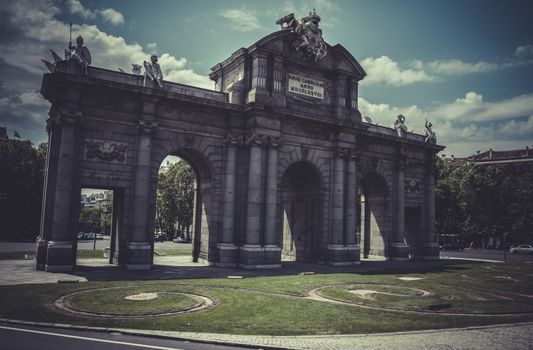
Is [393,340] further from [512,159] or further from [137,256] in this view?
[512,159]

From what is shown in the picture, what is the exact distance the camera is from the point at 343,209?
112ft

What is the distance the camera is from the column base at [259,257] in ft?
94.8

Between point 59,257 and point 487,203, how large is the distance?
69.6 meters

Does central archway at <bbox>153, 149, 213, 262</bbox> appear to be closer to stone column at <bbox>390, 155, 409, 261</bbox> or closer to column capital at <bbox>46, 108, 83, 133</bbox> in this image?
column capital at <bbox>46, 108, 83, 133</bbox>

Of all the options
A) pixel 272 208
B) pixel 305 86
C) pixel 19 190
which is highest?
pixel 305 86

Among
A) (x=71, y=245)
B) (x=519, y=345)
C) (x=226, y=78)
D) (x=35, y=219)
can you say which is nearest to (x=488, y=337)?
(x=519, y=345)

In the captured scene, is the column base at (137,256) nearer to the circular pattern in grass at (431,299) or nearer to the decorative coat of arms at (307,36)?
the circular pattern in grass at (431,299)

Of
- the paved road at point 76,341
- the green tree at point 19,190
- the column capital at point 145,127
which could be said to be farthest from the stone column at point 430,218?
the green tree at point 19,190

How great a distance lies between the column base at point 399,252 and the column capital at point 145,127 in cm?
2628

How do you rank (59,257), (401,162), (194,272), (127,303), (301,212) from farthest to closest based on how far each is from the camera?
(401,162) → (301,212) → (194,272) → (59,257) → (127,303)

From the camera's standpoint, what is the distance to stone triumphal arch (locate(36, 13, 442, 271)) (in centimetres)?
2550

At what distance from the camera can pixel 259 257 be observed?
29.2m

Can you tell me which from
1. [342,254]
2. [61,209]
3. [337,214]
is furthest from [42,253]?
[342,254]

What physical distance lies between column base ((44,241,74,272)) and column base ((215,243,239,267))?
9943mm
